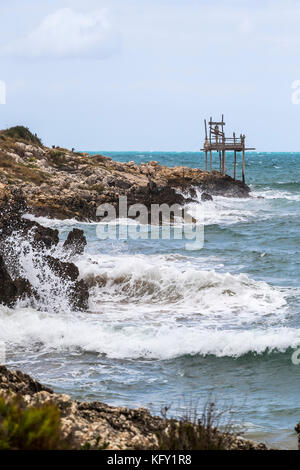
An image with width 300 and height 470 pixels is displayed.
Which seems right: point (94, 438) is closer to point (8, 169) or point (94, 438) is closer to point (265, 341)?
point (265, 341)

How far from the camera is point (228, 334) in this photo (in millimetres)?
12320

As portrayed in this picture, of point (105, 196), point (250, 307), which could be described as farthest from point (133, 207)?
point (250, 307)

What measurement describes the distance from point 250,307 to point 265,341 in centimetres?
311

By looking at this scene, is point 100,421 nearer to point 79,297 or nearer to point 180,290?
point 79,297

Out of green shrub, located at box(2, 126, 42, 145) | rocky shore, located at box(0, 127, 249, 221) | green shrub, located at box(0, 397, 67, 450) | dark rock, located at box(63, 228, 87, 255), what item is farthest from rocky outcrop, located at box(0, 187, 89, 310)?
green shrub, located at box(2, 126, 42, 145)

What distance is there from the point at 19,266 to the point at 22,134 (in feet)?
116

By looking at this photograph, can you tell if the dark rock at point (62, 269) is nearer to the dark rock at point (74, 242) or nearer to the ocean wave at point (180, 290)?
the ocean wave at point (180, 290)

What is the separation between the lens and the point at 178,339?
39.6 feet

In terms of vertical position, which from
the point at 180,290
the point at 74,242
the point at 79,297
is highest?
the point at 74,242

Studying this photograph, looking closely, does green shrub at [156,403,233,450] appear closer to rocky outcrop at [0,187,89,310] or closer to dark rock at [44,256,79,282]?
rocky outcrop at [0,187,89,310]

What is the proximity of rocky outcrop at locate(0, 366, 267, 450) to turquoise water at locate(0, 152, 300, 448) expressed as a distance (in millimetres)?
480

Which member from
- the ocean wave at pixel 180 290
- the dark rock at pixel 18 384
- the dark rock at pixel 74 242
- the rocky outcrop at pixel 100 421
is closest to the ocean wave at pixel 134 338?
the ocean wave at pixel 180 290

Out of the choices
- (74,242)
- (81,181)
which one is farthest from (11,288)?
(81,181)

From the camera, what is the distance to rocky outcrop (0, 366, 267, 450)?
5.98 m
